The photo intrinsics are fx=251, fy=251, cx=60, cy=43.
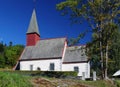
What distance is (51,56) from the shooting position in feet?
156

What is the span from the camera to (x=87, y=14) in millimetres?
26156

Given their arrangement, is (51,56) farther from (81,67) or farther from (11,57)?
(11,57)

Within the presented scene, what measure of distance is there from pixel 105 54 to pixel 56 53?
21526 millimetres

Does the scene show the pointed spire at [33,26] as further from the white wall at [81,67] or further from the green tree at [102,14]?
the green tree at [102,14]

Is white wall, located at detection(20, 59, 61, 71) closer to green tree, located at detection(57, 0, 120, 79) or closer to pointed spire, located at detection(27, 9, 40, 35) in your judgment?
pointed spire, located at detection(27, 9, 40, 35)

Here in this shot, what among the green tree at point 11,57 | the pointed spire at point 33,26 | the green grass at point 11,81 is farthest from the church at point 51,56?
the green grass at point 11,81

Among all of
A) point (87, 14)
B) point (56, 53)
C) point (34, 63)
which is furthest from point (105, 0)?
point (34, 63)

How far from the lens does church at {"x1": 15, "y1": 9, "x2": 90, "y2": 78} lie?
46469 millimetres

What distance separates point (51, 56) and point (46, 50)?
233 centimetres

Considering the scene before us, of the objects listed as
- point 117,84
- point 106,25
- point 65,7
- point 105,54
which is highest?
point 65,7

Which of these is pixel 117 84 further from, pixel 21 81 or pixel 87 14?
pixel 21 81

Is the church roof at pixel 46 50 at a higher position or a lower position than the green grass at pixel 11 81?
higher

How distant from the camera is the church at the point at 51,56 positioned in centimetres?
4647

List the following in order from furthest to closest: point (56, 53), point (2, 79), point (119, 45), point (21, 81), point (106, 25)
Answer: point (119, 45) < point (56, 53) < point (106, 25) < point (21, 81) < point (2, 79)
